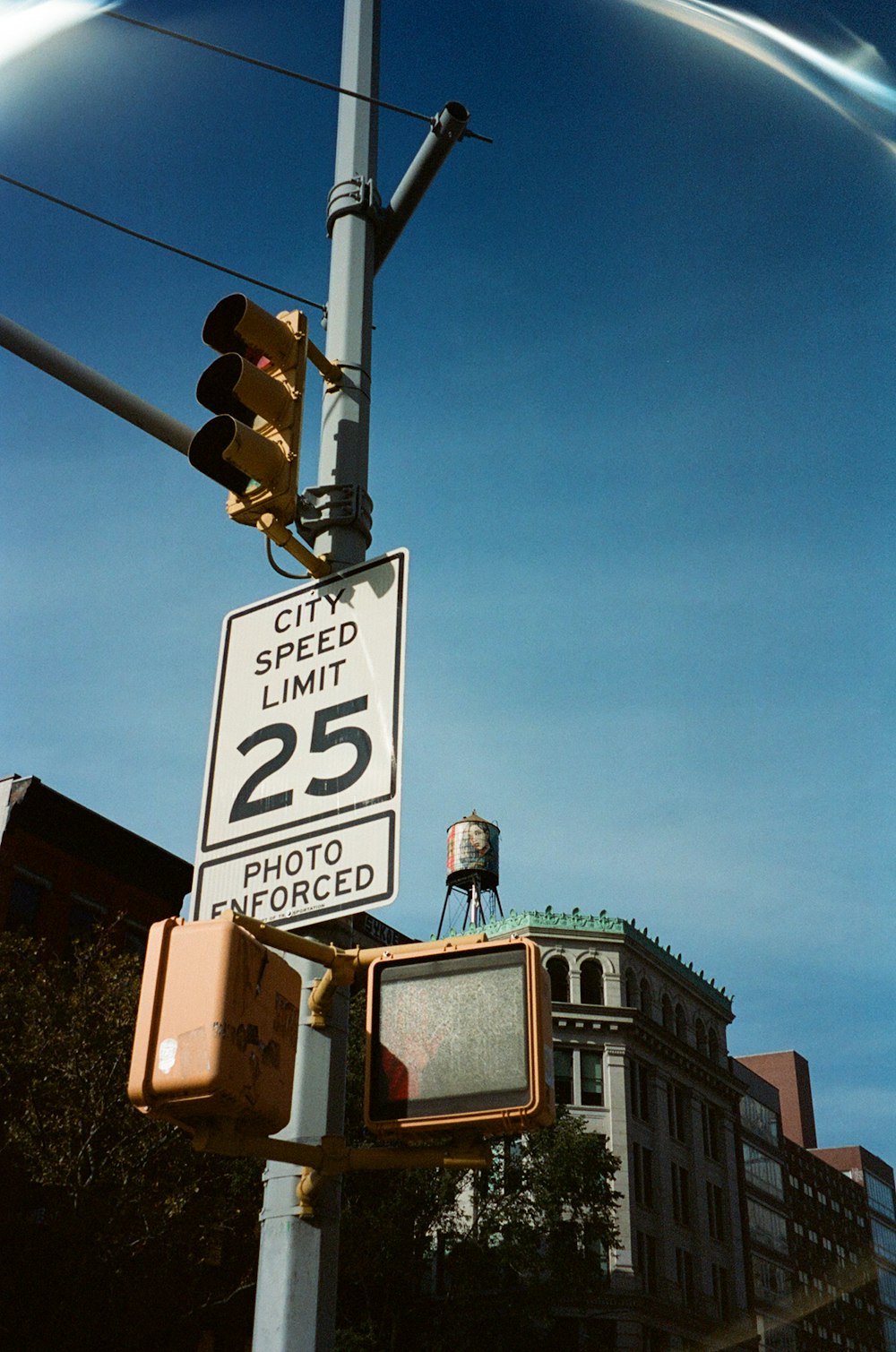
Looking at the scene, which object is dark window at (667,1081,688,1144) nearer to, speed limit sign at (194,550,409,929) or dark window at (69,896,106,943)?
dark window at (69,896,106,943)

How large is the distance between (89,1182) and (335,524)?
2210cm

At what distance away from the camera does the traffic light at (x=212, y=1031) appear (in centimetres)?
302

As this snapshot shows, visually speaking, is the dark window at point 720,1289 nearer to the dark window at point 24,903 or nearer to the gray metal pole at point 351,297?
the dark window at point 24,903

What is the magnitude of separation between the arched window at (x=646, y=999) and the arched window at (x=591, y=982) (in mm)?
3346

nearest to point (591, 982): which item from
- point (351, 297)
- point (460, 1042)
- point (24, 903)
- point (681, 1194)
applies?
point (681, 1194)

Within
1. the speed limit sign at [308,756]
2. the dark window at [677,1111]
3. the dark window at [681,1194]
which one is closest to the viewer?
the speed limit sign at [308,756]

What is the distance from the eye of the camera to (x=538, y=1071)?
3.24m

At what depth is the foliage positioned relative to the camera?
24172mm

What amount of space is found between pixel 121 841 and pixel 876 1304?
295ft

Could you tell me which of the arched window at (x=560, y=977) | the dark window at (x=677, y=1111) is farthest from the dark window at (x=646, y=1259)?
the arched window at (x=560, y=977)

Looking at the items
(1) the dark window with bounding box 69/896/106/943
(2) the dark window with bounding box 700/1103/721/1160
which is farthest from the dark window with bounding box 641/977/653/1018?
(1) the dark window with bounding box 69/896/106/943

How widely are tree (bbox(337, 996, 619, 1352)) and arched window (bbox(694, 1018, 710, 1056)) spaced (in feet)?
118

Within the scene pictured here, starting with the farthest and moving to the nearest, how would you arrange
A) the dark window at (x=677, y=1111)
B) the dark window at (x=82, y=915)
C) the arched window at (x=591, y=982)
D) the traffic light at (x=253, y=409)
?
1. the dark window at (x=677, y=1111)
2. the arched window at (x=591, y=982)
3. the dark window at (x=82, y=915)
4. the traffic light at (x=253, y=409)

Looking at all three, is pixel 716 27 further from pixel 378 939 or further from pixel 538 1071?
pixel 378 939
